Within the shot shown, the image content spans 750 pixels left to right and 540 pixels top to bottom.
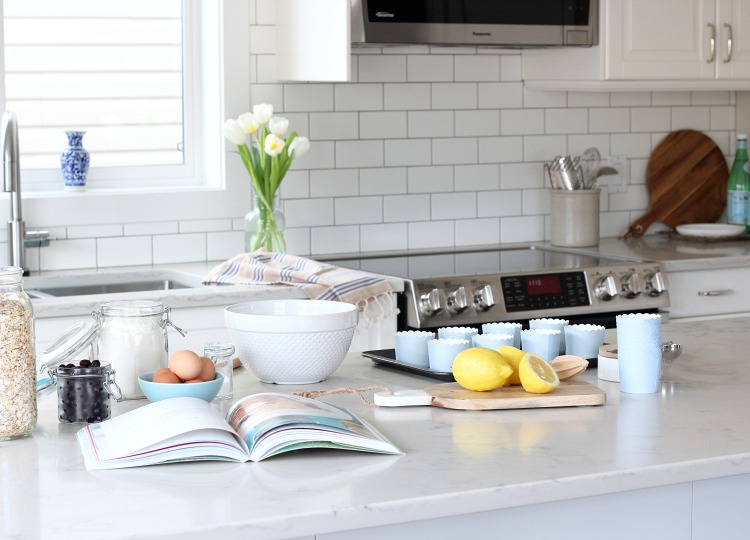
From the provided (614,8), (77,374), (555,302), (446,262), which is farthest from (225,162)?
(77,374)

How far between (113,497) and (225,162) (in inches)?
104

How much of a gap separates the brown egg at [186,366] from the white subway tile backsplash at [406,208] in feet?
8.13

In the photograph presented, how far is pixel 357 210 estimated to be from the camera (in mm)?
4203

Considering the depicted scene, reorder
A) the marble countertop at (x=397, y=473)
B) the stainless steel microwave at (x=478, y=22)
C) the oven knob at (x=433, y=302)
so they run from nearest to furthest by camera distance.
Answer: the marble countertop at (x=397, y=473), the oven knob at (x=433, y=302), the stainless steel microwave at (x=478, y=22)

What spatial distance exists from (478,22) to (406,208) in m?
0.78

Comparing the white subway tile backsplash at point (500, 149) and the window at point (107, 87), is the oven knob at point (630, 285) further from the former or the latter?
the window at point (107, 87)

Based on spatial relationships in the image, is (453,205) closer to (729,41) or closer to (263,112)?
(263,112)

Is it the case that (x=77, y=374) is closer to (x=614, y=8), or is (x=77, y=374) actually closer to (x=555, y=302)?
(x=555, y=302)

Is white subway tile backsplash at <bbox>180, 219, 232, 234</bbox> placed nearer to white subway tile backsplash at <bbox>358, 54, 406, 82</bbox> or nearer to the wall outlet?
white subway tile backsplash at <bbox>358, 54, 406, 82</bbox>

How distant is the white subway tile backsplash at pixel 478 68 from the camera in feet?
14.1

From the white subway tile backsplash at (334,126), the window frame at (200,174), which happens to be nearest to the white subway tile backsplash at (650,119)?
the white subway tile backsplash at (334,126)

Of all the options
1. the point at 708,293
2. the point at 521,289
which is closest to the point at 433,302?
the point at 521,289

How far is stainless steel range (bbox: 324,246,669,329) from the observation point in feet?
11.5

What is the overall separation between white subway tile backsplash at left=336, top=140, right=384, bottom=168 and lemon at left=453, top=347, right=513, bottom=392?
7.61 feet
